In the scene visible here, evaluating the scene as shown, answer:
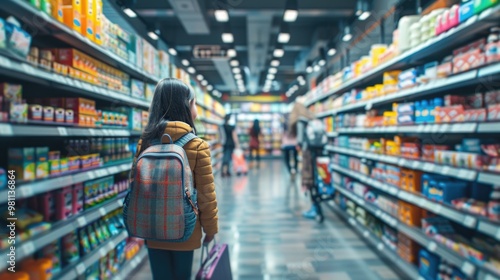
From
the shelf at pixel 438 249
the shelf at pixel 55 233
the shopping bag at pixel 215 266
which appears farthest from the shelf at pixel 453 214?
the shelf at pixel 55 233

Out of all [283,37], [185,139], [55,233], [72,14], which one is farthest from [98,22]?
[283,37]

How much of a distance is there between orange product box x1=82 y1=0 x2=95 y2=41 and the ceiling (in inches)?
37.0

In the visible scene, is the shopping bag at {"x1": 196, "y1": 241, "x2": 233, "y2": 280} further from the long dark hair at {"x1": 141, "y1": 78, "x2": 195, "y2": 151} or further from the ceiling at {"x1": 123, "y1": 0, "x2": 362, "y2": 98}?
the ceiling at {"x1": 123, "y1": 0, "x2": 362, "y2": 98}

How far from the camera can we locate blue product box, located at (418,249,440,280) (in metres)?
2.64

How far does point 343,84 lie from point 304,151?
1332 millimetres

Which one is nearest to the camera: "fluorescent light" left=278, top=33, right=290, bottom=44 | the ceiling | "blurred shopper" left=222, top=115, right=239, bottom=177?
the ceiling

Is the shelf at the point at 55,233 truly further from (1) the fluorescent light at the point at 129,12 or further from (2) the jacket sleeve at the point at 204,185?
(1) the fluorescent light at the point at 129,12

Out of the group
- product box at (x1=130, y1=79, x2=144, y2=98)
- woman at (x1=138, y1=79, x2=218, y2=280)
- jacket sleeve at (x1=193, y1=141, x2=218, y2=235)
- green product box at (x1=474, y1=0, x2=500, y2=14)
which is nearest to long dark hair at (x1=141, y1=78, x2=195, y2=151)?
woman at (x1=138, y1=79, x2=218, y2=280)

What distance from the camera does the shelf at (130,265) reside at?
111 inches

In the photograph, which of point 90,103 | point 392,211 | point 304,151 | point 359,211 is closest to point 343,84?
point 304,151

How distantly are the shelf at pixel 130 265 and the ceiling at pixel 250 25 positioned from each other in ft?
8.42

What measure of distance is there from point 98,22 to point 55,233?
1.59 meters

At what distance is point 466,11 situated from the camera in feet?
7.13

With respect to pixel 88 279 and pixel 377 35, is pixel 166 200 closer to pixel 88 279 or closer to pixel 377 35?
pixel 88 279
